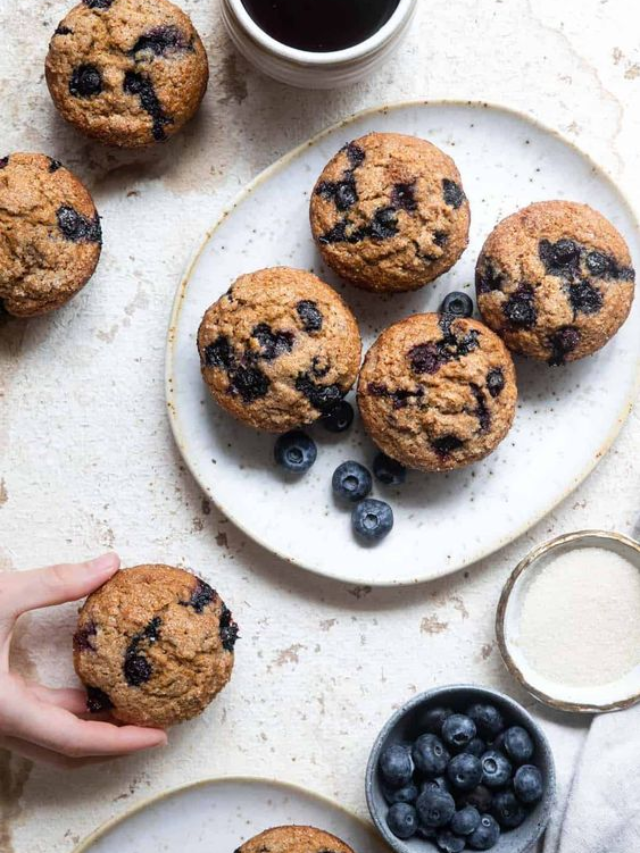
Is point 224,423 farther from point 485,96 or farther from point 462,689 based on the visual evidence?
point 485,96

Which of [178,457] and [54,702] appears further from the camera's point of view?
[178,457]

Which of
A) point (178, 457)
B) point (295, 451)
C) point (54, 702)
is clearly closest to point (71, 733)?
point (54, 702)

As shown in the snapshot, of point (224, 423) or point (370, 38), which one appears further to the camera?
point (224, 423)

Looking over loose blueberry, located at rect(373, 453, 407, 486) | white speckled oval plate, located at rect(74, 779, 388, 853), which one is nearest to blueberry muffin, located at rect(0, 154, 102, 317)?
loose blueberry, located at rect(373, 453, 407, 486)

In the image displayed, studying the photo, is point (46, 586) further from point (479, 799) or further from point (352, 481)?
point (479, 799)

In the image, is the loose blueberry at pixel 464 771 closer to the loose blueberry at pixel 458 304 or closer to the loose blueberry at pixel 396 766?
the loose blueberry at pixel 396 766

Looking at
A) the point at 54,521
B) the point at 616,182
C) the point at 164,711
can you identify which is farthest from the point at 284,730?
the point at 616,182

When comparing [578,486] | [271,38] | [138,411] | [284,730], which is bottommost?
[284,730]
